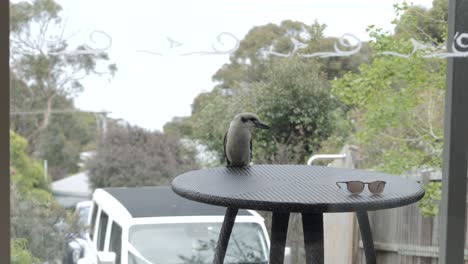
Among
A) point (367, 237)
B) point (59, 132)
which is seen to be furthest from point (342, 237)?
point (59, 132)

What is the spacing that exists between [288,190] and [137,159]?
2.45 feet

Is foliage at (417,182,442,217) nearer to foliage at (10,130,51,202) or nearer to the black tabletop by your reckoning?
the black tabletop

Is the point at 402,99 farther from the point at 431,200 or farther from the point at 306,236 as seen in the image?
the point at 306,236

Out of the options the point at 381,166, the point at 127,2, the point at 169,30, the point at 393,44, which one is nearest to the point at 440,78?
the point at 393,44

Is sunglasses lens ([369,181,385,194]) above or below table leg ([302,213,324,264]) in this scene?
above

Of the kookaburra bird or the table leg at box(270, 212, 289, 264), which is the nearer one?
the table leg at box(270, 212, 289, 264)

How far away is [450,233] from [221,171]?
88cm

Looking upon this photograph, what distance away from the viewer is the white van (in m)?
2.07

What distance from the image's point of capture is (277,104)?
2148 millimetres

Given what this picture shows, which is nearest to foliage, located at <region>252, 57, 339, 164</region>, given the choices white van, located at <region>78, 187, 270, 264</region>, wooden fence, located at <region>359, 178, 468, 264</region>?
white van, located at <region>78, 187, 270, 264</region>

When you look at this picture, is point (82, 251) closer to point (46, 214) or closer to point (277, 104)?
point (46, 214)

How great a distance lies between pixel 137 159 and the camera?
2.13 meters

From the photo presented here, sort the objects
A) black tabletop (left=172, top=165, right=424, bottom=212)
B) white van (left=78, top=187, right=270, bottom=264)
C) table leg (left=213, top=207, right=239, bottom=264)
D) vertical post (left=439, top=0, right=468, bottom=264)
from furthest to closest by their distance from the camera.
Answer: white van (left=78, top=187, right=270, bottom=264) → vertical post (left=439, top=0, right=468, bottom=264) → table leg (left=213, top=207, right=239, bottom=264) → black tabletop (left=172, top=165, right=424, bottom=212)

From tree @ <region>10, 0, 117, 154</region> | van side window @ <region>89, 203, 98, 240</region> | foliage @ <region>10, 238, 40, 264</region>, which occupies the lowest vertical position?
foliage @ <region>10, 238, 40, 264</region>
